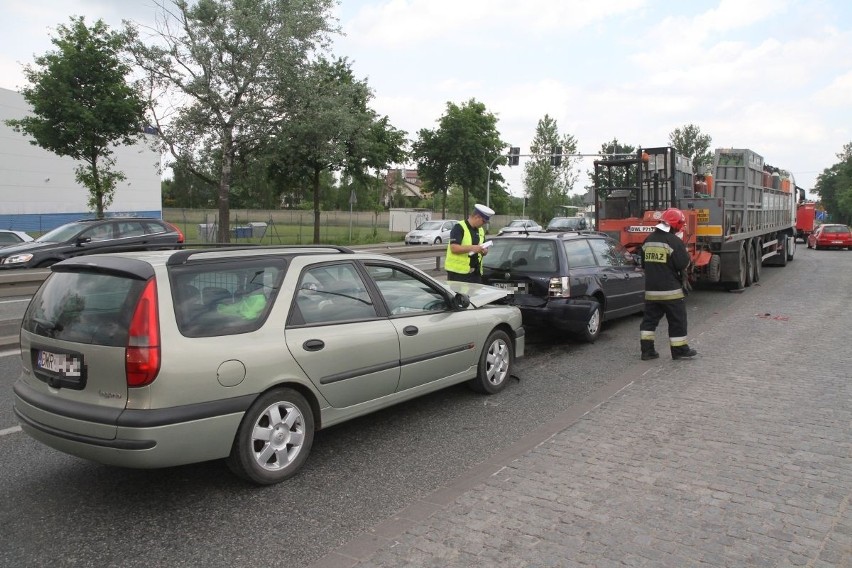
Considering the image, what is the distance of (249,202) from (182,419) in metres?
87.8

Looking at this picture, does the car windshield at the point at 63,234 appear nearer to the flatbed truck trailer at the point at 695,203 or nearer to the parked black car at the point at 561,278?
the parked black car at the point at 561,278

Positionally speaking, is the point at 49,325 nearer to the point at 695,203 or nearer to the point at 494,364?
the point at 494,364

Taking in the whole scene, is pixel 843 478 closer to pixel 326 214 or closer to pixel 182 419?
pixel 182 419

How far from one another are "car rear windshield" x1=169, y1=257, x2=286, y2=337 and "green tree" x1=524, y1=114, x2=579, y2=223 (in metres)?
48.8

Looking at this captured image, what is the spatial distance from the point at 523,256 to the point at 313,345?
4.90 metres

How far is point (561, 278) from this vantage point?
8.27 m

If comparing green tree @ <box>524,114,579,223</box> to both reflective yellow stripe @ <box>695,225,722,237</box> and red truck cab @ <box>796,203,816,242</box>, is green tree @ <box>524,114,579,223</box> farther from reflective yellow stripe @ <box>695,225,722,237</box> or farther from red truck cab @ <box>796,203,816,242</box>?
reflective yellow stripe @ <box>695,225,722,237</box>

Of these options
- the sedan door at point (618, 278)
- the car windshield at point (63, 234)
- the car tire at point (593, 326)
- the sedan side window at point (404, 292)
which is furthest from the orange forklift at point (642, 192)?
the car windshield at point (63, 234)

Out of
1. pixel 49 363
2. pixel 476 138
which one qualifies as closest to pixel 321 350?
pixel 49 363

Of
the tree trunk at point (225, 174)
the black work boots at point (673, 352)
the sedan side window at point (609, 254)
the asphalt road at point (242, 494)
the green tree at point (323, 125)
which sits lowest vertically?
the asphalt road at point (242, 494)

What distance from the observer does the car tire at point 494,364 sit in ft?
19.9

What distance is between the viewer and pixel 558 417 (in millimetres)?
5520

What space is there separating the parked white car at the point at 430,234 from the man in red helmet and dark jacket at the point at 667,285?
25.7 metres

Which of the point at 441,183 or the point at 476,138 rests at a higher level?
the point at 476,138
